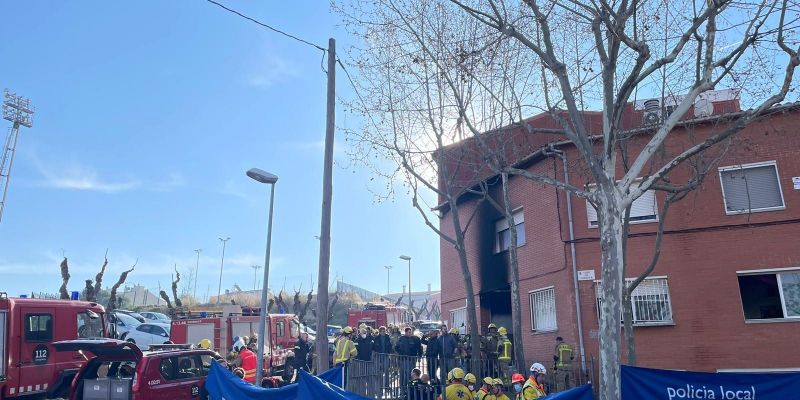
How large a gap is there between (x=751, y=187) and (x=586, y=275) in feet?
14.5

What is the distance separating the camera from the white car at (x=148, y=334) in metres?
27.7

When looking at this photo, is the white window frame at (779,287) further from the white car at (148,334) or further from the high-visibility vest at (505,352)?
the white car at (148,334)

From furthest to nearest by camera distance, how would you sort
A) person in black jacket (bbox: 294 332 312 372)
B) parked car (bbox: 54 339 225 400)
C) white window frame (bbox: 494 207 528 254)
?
white window frame (bbox: 494 207 528 254), person in black jacket (bbox: 294 332 312 372), parked car (bbox: 54 339 225 400)

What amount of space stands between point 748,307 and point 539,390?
24.4ft

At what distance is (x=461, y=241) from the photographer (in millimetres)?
16375

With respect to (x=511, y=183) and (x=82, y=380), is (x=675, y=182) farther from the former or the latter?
(x=82, y=380)

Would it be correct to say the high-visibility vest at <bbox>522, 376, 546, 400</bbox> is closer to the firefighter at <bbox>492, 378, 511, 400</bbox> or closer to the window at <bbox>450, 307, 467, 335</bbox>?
the firefighter at <bbox>492, 378, 511, 400</bbox>

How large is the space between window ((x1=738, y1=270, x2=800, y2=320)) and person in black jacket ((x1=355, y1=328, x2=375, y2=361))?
8898mm

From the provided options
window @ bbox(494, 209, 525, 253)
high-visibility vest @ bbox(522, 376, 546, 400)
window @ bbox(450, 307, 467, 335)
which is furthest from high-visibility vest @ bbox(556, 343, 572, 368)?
window @ bbox(450, 307, 467, 335)

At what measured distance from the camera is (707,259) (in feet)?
47.8

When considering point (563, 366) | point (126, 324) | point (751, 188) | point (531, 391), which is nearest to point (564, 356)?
point (563, 366)

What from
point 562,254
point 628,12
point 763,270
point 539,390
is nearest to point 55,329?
point 539,390

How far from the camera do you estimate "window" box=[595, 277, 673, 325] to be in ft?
48.0

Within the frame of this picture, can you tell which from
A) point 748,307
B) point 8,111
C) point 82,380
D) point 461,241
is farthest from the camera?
point 8,111
